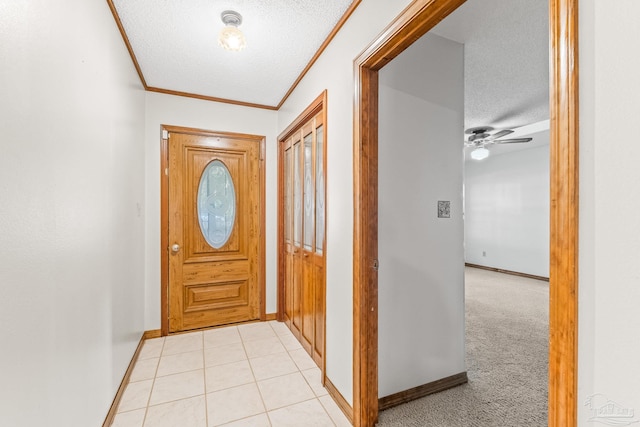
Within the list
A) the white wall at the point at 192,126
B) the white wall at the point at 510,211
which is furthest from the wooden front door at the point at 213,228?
the white wall at the point at 510,211

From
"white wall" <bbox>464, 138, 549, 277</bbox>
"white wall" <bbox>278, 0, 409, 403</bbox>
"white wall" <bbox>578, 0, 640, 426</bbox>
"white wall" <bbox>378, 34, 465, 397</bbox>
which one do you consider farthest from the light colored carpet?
"white wall" <bbox>464, 138, 549, 277</bbox>

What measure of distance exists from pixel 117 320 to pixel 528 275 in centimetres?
696

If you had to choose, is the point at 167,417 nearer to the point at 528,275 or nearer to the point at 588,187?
the point at 588,187

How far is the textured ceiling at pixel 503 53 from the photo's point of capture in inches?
74.1

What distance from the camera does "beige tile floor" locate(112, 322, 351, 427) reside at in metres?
1.76

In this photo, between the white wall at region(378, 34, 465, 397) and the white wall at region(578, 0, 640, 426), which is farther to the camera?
the white wall at region(378, 34, 465, 397)

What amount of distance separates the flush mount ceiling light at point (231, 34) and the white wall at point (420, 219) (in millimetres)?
963

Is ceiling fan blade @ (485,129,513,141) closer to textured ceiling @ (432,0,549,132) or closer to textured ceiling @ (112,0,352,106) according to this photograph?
textured ceiling @ (432,0,549,132)

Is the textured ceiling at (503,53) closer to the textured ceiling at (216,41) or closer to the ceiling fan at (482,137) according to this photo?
the ceiling fan at (482,137)

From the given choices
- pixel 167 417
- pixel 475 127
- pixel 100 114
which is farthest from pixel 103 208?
pixel 475 127

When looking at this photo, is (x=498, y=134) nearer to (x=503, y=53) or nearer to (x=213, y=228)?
(x=503, y=53)

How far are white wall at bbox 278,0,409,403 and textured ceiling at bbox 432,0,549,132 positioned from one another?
0.70 metres

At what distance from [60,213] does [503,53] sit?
→ 3241mm

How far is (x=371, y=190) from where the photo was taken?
5.50 feet
